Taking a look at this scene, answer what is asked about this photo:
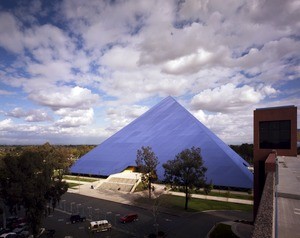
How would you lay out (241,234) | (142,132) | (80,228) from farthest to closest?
(142,132)
(80,228)
(241,234)

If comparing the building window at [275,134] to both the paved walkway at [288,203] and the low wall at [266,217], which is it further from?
the low wall at [266,217]

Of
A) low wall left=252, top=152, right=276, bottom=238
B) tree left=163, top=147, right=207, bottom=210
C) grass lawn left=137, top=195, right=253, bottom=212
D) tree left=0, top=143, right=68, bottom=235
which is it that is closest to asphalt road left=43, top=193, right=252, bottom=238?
grass lawn left=137, top=195, right=253, bottom=212

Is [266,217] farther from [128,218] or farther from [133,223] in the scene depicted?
[128,218]

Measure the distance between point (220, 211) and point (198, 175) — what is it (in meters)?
6.51

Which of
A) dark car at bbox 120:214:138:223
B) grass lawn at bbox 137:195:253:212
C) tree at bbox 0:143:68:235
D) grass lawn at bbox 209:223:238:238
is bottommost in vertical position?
dark car at bbox 120:214:138:223

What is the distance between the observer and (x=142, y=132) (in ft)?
263

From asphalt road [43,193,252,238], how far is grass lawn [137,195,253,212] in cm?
216

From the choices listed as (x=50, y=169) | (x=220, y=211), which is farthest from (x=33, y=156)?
(x=220, y=211)

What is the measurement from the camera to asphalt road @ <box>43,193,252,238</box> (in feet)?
95.2

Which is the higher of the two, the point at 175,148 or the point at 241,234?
the point at 175,148

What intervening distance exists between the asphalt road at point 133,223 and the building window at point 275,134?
1223 cm

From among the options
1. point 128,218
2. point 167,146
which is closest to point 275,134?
point 128,218

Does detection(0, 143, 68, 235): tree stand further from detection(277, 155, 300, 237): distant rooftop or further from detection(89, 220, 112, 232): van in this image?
detection(277, 155, 300, 237): distant rooftop

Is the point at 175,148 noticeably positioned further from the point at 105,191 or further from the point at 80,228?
the point at 80,228
